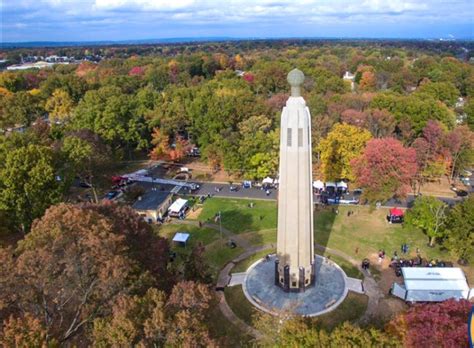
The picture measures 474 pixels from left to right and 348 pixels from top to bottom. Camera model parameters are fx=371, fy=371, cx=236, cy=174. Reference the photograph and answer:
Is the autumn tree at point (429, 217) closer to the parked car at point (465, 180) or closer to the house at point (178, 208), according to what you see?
the parked car at point (465, 180)

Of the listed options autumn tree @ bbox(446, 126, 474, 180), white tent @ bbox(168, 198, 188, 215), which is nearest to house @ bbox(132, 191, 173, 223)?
white tent @ bbox(168, 198, 188, 215)

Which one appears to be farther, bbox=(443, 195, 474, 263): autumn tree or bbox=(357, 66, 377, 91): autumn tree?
bbox=(357, 66, 377, 91): autumn tree

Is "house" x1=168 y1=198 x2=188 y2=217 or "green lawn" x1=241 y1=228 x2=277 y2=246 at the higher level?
"house" x1=168 y1=198 x2=188 y2=217

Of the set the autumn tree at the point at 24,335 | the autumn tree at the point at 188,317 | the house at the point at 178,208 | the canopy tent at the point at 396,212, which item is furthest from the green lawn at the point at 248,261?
the autumn tree at the point at 24,335

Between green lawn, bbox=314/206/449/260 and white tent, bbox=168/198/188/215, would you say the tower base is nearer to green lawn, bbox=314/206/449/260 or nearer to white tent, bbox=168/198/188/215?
green lawn, bbox=314/206/449/260

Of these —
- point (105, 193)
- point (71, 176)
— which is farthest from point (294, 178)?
point (105, 193)

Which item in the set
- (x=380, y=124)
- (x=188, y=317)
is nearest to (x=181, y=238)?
(x=188, y=317)
